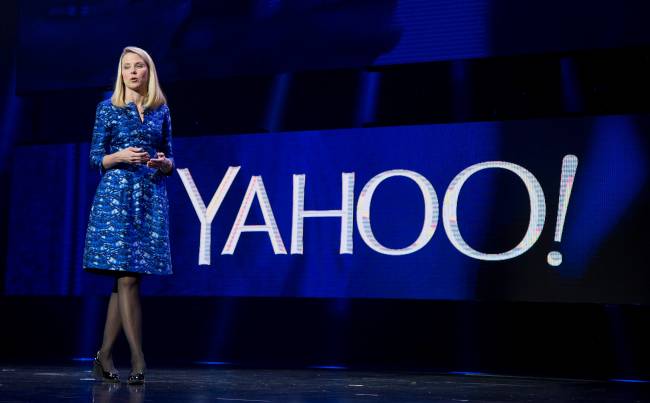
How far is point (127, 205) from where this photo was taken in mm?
3479

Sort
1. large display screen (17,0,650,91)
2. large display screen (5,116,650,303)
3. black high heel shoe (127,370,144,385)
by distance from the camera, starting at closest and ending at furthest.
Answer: black high heel shoe (127,370,144,385) < large display screen (5,116,650,303) < large display screen (17,0,650,91)

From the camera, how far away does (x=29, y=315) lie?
229 inches

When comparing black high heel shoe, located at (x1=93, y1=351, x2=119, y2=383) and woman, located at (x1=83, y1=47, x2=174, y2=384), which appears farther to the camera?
black high heel shoe, located at (x1=93, y1=351, x2=119, y2=383)

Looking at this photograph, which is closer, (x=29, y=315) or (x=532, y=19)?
(x=532, y=19)

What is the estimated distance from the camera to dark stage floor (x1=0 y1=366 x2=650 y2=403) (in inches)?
120

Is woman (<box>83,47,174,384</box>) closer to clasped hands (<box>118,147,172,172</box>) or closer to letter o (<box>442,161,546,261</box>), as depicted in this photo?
clasped hands (<box>118,147,172,172</box>)

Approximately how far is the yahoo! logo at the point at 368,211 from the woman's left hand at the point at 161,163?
1.55m

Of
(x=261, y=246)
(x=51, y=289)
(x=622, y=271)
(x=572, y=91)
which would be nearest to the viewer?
(x=622, y=271)

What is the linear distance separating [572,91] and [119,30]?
2.44 metres

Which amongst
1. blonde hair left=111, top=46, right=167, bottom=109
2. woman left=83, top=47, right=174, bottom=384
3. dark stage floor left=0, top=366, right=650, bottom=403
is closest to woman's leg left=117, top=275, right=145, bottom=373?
woman left=83, top=47, right=174, bottom=384

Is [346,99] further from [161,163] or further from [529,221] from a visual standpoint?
[161,163]

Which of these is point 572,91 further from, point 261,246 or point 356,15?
point 261,246

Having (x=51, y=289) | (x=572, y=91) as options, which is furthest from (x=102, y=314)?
(x=572, y=91)

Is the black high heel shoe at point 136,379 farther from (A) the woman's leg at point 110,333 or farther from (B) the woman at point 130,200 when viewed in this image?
(A) the woman's leg at point 110,333
